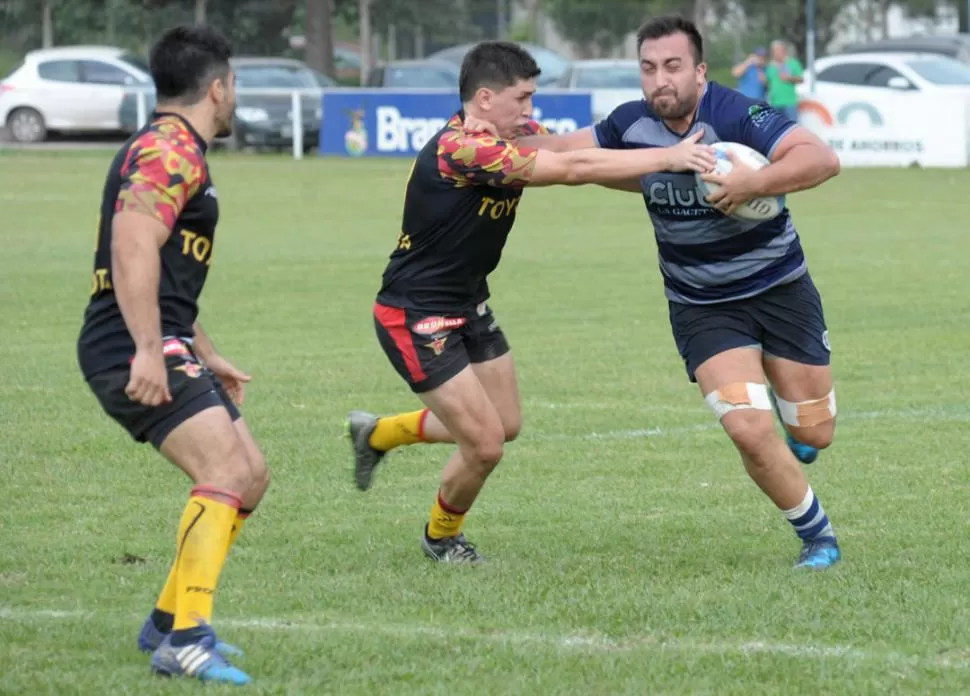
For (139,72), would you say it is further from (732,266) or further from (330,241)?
(732,266)

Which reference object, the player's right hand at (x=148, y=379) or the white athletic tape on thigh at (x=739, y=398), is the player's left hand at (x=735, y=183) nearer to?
the white athletic tape on thigh at (x=739, y=398)

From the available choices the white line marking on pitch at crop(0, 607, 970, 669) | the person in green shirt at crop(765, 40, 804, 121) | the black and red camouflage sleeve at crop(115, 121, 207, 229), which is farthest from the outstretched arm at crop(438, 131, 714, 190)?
the person in green shirt at crop(765, 40, 804, 121)

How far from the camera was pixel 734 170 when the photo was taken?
6480 millimetres

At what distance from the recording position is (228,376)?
234 inches

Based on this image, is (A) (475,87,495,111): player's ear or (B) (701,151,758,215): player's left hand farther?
(A) (475,87,495,111): player's ear

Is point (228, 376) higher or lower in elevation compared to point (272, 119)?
higher

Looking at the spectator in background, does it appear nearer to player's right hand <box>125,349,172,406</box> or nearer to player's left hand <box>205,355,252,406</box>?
player's left hand <box>205,355,252,406</box>

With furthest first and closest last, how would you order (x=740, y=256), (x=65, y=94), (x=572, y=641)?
(x=65, y=94), (x=740, y=256), (x=572, y=641)

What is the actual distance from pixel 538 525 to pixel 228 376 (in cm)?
209

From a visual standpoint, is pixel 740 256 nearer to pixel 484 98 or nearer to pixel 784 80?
pixel 484 98

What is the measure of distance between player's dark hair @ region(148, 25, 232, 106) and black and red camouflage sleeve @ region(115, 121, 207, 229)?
0.50ft

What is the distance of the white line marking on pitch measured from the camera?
5.51m

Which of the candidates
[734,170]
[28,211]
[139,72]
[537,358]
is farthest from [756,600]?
[139,72]

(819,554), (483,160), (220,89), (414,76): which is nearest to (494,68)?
(483,160)
